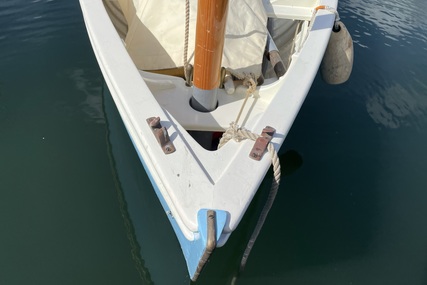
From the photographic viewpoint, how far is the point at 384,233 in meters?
3.25

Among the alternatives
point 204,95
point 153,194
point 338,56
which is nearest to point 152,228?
point 153,194

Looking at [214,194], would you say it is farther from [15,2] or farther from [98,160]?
[15,2]

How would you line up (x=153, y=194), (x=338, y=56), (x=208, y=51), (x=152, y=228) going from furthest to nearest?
(x=338, y=56) → (x=153, y=194) → (x=152, y=228) → (x=208, y=51)

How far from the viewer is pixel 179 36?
10.4ft

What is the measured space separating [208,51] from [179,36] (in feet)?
2.67

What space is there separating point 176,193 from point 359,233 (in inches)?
76.7

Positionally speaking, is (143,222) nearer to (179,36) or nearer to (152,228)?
(152,228)

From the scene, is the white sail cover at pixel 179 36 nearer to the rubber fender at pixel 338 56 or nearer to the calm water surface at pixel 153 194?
the rubber fender at pixel 338 56

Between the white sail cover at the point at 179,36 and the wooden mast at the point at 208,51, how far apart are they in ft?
1.52

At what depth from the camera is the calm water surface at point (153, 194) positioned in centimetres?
289

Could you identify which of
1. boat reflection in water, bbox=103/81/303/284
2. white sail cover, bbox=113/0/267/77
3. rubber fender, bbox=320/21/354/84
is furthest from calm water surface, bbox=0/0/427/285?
white sail cover, bbox=113/0/267/77

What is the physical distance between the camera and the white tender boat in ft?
6.69

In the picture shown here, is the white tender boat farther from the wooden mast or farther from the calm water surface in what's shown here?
the calm water surface

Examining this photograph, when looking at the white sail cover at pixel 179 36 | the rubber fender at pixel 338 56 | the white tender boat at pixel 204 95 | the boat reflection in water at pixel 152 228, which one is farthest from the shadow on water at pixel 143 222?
the rubber fender at pixel 338 56
